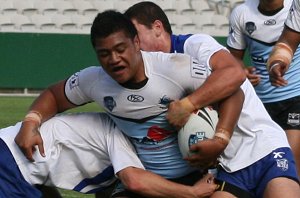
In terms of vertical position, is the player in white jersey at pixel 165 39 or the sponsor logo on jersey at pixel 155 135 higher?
the player in white jersey at pixel 165 39

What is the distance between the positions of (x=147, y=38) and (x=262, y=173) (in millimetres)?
1146

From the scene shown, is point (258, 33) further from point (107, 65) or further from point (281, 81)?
point (107, 65)

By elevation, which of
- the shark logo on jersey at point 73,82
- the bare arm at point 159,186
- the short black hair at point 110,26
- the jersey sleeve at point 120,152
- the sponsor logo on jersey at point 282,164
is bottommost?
the bare arm at point 159,186

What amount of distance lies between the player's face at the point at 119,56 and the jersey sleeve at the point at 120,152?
535mm

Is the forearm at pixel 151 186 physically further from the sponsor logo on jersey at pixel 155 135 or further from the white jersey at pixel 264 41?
the white jersey at pixel 264 41

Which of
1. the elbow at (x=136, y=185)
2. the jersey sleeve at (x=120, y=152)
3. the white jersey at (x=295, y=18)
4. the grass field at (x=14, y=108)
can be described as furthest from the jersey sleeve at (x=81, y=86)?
the grass field at (x=14, y=108)

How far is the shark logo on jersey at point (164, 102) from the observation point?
4996 mm

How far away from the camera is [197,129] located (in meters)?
4.86

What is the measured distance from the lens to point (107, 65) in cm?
482

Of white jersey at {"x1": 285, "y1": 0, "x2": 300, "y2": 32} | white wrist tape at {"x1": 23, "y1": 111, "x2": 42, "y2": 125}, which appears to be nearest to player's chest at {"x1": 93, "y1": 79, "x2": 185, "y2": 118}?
white wrist tape at {"x1": 23, "y1": 111, "x2": 42, "y2": 125}

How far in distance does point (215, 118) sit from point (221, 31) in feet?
72.7

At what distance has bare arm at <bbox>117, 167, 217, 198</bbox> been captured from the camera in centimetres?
507

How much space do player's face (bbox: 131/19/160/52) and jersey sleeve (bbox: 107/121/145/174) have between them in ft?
1.83

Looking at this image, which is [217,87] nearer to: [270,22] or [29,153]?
[29,153]
